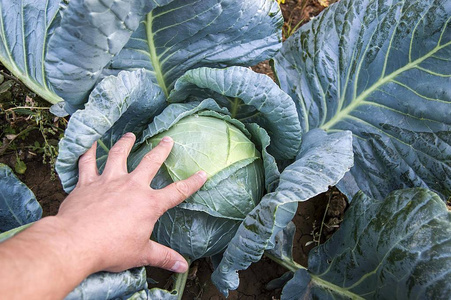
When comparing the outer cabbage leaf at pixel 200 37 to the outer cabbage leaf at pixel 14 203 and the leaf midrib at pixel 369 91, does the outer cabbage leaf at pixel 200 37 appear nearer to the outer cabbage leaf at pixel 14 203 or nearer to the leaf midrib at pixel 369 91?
the leaf midrib at pixel 369 91

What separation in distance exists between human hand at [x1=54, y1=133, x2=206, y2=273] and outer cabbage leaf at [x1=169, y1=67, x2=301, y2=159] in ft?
0.96

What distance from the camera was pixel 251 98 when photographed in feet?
5.08

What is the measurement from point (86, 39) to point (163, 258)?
80 cm

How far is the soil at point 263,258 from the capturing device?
2.15m

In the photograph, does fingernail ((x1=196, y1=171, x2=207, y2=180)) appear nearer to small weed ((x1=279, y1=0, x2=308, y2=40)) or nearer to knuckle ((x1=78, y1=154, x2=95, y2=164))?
knuckle ((x1=78, y1=154, x2=95, y2=164))

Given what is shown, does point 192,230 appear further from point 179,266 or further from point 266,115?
point 266,115

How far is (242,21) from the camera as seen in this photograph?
5.40 ft

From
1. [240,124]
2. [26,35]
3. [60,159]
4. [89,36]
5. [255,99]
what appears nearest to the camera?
[89,36]

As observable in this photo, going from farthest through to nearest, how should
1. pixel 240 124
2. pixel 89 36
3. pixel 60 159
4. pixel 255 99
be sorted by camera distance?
pixel 240 124
pixel 255 99
pixel 60 159
pixel 89 36

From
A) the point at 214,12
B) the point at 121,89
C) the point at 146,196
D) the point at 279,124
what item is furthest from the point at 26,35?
the point at 279,124

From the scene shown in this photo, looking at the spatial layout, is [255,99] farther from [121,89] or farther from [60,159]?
[60,159]

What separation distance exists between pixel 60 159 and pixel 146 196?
0.33 metres

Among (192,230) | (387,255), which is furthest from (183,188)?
(387,255)

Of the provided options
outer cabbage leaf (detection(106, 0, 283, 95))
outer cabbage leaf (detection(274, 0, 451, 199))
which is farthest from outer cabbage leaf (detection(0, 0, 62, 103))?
outer cabbage leaf (detection(274, 0, 451, 199))
